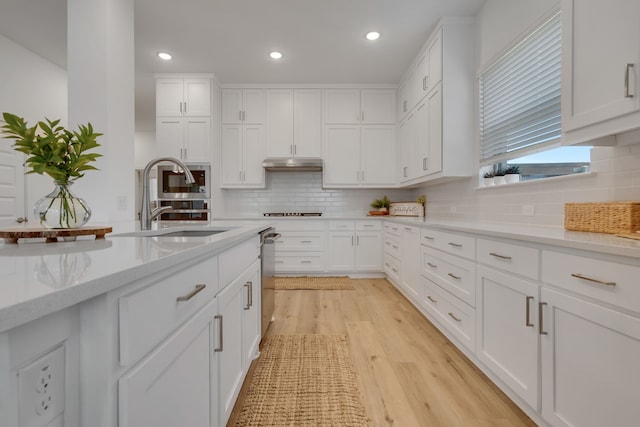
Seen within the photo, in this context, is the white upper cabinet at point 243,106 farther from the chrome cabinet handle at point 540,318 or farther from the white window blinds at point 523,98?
the chrome cabinet handle at point 540,318

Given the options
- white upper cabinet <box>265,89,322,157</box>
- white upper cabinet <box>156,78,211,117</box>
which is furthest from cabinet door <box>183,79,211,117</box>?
white upper cabinet <box>265,89,322,157</box>

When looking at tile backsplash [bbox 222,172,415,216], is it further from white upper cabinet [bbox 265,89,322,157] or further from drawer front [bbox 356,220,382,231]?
drawer front [bbox 356,220,382,231]

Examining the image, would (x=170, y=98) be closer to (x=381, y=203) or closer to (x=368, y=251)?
(x=381, y=203)

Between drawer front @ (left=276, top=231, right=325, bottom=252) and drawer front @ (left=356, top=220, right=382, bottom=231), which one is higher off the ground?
drawer front @ (left=356, top=220, right=382, bottom=231)

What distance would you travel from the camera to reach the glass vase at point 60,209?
1.07 metres

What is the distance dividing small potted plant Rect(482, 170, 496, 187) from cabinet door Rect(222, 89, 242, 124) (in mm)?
3331

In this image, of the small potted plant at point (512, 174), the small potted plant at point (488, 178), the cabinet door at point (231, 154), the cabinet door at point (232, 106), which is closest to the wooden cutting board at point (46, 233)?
the small potted plant at point (512, 174)

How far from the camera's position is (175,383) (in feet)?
2.60

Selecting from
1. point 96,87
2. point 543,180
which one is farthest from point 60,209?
point 543,180

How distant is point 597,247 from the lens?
104 cm

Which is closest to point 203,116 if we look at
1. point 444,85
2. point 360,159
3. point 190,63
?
point 190,63

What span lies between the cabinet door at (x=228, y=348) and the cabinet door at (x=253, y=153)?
3104 mm

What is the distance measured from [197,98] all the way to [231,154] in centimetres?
86

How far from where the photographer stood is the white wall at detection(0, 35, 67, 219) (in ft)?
11.1
